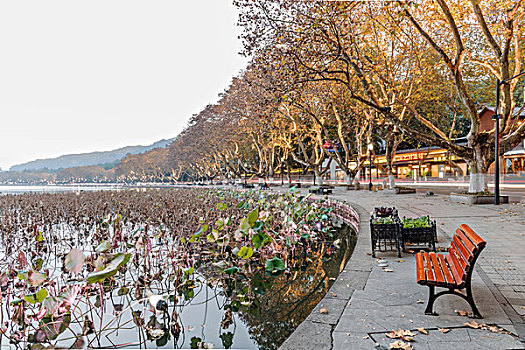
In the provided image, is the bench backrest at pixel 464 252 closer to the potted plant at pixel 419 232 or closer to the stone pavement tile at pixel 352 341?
the stone pavement tile at pixel 352 341

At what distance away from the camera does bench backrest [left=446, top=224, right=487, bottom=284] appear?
11.8 feet

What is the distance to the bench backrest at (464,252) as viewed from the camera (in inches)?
142

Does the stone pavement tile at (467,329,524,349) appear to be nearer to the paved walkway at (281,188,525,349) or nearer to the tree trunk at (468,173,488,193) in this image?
the paved walkway at (281,188,525,349)

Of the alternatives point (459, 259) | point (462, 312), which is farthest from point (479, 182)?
point (462, 312)

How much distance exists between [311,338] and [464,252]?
2151 millimetres

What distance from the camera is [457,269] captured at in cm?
414

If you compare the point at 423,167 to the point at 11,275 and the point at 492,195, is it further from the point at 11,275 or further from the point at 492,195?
the point at 11,275

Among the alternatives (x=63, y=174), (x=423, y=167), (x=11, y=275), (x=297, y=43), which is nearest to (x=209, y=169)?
(x=423, y=167)

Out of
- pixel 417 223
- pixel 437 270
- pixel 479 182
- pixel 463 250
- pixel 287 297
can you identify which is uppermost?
pixel 479 182

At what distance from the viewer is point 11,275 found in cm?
629

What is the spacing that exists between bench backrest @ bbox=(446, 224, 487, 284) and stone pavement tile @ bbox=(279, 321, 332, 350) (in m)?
1.60

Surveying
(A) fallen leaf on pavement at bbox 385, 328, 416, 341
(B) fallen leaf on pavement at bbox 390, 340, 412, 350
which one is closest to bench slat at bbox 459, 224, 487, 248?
(A) fallen leaf on pavement at bbox 385, 328, 416, 341

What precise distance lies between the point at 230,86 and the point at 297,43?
2362 centimetres

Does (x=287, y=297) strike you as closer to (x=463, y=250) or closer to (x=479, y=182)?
(x=463, y=250)
